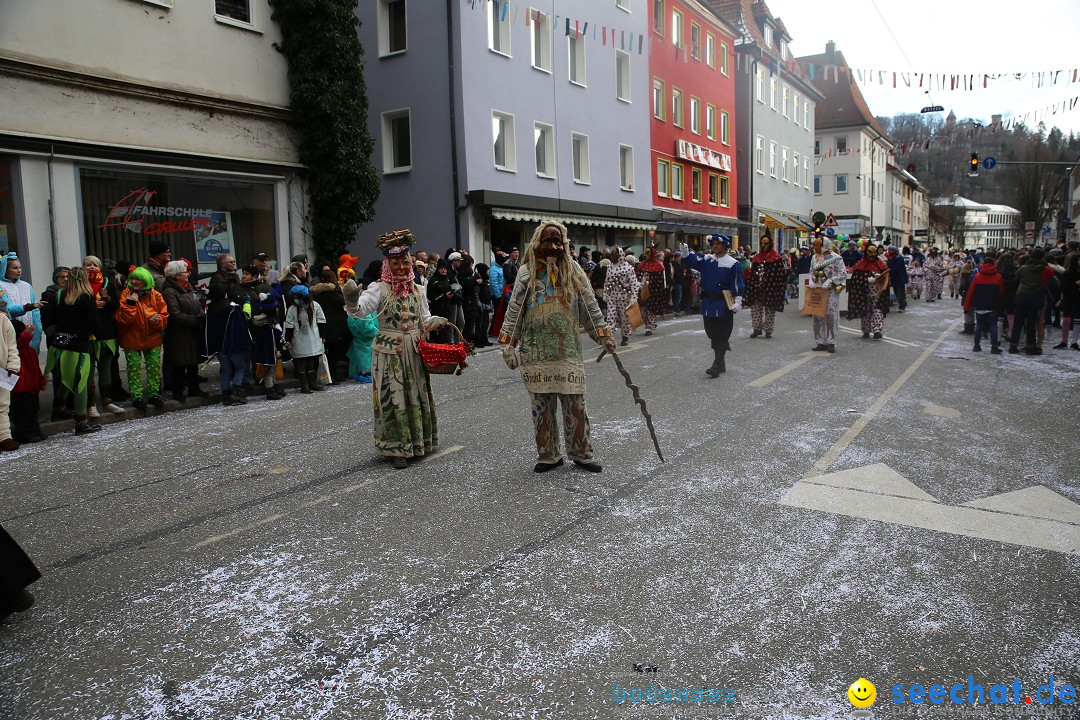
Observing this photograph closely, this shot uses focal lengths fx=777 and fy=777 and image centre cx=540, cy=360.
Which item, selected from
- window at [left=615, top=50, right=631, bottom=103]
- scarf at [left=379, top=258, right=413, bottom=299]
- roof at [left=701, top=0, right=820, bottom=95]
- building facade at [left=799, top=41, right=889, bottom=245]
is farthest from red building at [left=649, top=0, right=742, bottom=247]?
scarf at [left=379, top=258, right=413, bottom=299]

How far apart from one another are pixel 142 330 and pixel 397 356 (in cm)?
434

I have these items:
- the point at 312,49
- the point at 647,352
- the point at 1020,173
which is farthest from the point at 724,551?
the point at 1020,173

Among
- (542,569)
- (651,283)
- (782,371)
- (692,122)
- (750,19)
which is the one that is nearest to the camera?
(542,569)

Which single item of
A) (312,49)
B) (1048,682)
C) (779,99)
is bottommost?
(1048,682)

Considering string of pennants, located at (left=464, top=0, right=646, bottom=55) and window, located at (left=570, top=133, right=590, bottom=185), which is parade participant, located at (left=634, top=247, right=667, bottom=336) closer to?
string of pennants, located at (left=464, top=0, right=646, bottom=55)

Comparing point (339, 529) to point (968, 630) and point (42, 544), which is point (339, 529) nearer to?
point (42, 544)

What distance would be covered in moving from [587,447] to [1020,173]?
2380 inches

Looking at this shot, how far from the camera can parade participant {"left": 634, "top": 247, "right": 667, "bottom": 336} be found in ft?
56.5

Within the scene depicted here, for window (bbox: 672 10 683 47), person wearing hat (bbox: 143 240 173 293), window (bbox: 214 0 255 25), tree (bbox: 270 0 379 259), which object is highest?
window (bbox: 672 10 683 47)

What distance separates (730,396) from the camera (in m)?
9.42

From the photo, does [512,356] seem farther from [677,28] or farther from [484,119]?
[677,28]

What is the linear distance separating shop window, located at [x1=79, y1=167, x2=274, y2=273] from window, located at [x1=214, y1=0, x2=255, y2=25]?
10.3 ft

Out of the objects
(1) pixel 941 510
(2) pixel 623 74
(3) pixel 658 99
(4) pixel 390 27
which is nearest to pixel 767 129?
(3) pixel 658 99

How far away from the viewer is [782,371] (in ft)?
37.5
